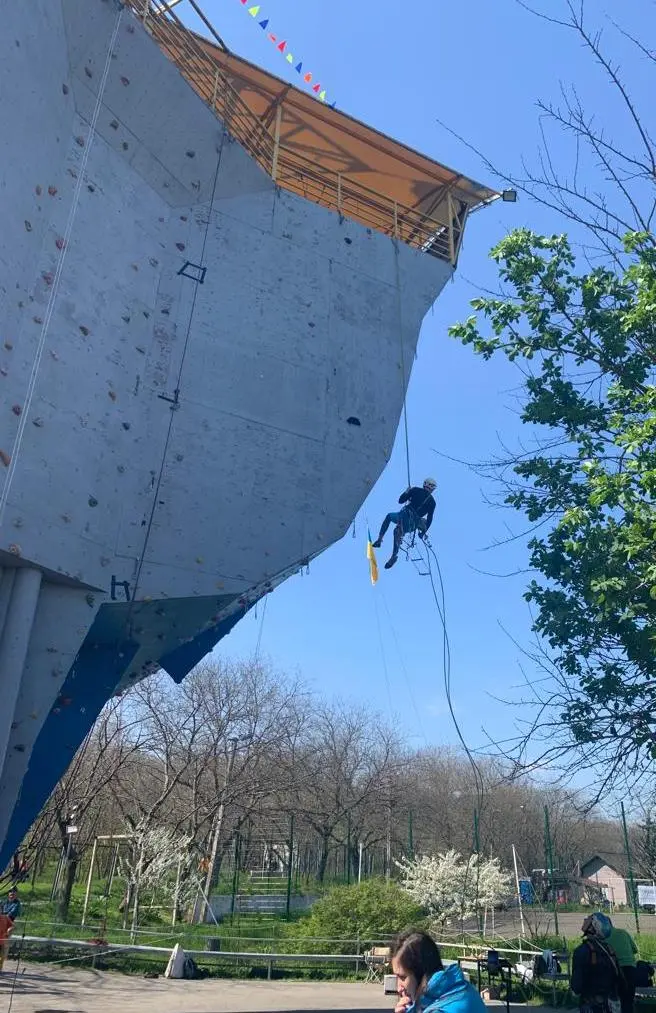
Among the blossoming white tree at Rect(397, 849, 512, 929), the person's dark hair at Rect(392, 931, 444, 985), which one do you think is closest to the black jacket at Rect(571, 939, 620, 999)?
the person's dark hair at Rect(392, 931, 444, 985)

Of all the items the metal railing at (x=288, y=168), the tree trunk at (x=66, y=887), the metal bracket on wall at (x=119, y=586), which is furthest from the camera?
the tree trunk at (x=66, y=887)

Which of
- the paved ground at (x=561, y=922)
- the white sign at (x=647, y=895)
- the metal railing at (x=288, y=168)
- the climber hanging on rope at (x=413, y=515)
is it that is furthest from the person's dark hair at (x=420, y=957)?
the white sign at (x=647, y=895)

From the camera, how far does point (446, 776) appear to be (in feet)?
A: 176

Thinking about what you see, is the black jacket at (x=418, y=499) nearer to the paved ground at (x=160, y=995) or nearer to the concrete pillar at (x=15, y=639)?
the concrete pillar at (x=15, y=639)

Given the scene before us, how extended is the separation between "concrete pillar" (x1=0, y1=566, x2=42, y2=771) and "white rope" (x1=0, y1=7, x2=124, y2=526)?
2.67ft

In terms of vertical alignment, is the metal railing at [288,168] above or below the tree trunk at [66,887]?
above

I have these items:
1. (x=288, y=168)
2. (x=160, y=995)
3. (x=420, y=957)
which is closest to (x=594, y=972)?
(x=420, y=957)

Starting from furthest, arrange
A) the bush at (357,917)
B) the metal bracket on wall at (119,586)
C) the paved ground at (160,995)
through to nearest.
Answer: the bush at (357,917) → the paved ground at (160,995) → the metal bracket on wall at (119,586)

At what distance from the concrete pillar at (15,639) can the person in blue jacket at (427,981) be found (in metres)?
5.66

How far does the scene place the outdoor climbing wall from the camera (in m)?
8.57

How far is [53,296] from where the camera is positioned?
9.11 meters

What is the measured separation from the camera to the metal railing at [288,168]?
38.1ft

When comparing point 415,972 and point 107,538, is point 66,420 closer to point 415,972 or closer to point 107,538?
point 107,538

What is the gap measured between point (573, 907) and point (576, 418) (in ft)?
100
